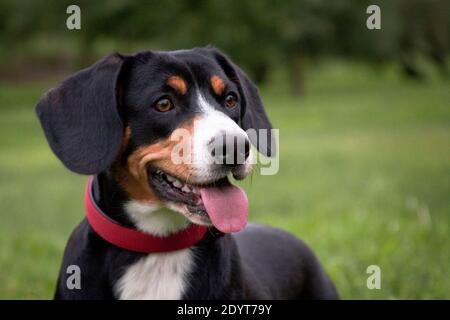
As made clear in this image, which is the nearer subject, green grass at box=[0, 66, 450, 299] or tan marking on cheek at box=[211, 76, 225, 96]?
tan marking on cheek at box=[211, 76, 225, 96]

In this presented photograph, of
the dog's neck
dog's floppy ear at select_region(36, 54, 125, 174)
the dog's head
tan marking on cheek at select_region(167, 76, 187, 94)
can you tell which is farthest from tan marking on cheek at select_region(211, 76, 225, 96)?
the dog's neck

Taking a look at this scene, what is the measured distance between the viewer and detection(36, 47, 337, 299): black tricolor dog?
3.84 meters

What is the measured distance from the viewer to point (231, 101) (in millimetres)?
4250

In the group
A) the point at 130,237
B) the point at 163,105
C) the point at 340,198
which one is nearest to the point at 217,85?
the point at 163,105

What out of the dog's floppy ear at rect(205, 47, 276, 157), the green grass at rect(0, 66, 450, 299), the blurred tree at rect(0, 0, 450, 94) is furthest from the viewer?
the blurred tree at rect(0, 0, 450, 94)

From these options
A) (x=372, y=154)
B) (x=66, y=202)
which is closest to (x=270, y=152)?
(x=66, y=202)

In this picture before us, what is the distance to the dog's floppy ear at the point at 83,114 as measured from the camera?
391cm

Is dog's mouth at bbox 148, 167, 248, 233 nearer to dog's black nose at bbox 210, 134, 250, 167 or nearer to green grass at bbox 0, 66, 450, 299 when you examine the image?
dog's black nose at bbox 210, 134, 250, 167

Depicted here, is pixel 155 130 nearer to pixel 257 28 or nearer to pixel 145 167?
pixel 145 167

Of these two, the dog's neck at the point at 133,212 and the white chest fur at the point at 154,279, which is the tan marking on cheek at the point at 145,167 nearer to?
the dog's neck at the point at 133,212

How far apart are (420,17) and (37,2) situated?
1553cm

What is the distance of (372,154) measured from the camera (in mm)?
15961

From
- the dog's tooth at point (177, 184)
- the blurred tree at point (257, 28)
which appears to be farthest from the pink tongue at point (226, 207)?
the blurred tree at point (257, 28)
